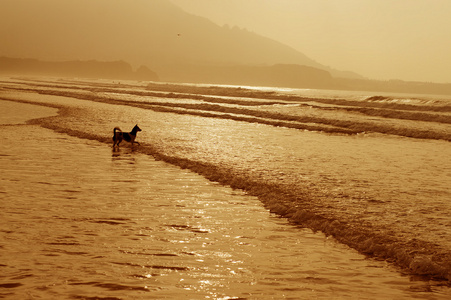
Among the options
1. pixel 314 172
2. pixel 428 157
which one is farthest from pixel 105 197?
pixel 428 157

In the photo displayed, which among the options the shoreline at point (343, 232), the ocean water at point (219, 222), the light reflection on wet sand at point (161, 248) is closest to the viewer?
the light reflection on wet sand at point (161, 248)

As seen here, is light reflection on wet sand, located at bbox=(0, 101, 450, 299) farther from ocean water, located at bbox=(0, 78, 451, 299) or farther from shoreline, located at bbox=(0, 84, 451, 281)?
shoreline, located at bbox=(0, 84, 451, 281)

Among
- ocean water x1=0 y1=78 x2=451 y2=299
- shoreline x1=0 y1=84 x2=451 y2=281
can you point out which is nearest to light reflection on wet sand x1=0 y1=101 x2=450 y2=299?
ocean water x1=0 y1=78 x2=451 y2=299

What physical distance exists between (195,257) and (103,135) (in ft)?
45.7

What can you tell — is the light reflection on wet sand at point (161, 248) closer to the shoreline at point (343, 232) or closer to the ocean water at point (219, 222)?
the ocean water at point (219, 222)

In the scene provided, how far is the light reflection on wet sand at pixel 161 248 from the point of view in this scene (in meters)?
5.71

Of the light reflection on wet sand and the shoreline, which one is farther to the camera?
the shoreline

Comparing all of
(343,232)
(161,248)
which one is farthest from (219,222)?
(343,232)

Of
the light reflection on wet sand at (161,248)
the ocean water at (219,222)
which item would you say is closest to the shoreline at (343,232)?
the ocean water at (219,222)

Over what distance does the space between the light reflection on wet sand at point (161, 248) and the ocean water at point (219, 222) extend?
0.9 inches

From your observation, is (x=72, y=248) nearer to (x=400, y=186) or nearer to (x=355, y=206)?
(x=355, y=206)

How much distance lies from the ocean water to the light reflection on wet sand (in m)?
0.02

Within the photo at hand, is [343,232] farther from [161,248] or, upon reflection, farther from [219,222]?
[161,248]

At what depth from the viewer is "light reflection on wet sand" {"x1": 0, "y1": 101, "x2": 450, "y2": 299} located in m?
5.71
